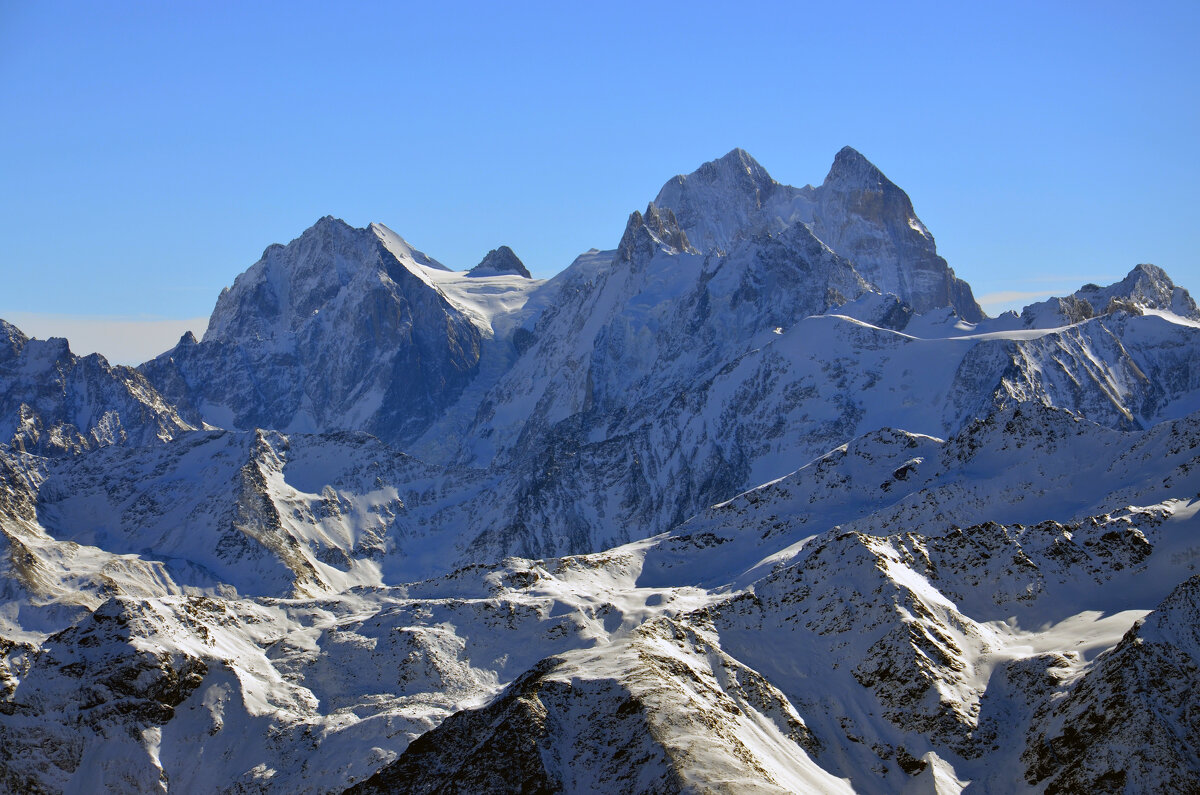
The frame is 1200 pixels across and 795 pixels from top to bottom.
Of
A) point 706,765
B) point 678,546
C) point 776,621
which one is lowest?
point 706,765

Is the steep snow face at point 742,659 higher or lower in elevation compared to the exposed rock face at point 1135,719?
higher

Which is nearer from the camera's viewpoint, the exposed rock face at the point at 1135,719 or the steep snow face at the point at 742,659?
the exposed rock face at the point at 1135,719

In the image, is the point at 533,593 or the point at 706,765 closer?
the point at 706,765

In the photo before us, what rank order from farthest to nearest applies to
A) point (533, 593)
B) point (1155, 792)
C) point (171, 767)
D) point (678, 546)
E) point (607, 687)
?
point (678, 546) → point (533, 593) → point (171, 767) → point (607, 687) → point (1155, 792)

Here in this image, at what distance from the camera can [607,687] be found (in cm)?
10262

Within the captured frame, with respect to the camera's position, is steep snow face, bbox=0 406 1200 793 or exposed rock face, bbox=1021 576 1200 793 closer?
exposed rock face, bbox=1021 576 1200 793

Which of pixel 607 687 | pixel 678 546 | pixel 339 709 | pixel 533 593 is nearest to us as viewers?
pixel 607 687

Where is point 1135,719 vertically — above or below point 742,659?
below

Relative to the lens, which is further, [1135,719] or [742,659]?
[742,659]

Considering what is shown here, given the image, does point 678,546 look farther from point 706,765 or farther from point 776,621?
point 706,765

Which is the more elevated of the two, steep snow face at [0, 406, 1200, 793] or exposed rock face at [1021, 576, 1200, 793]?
steep snow face at [0, 406, 1200, 793]

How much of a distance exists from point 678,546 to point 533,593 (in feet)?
96.6

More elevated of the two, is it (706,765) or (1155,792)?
(706,765)

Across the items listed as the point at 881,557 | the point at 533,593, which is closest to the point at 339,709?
the point at 533,593
